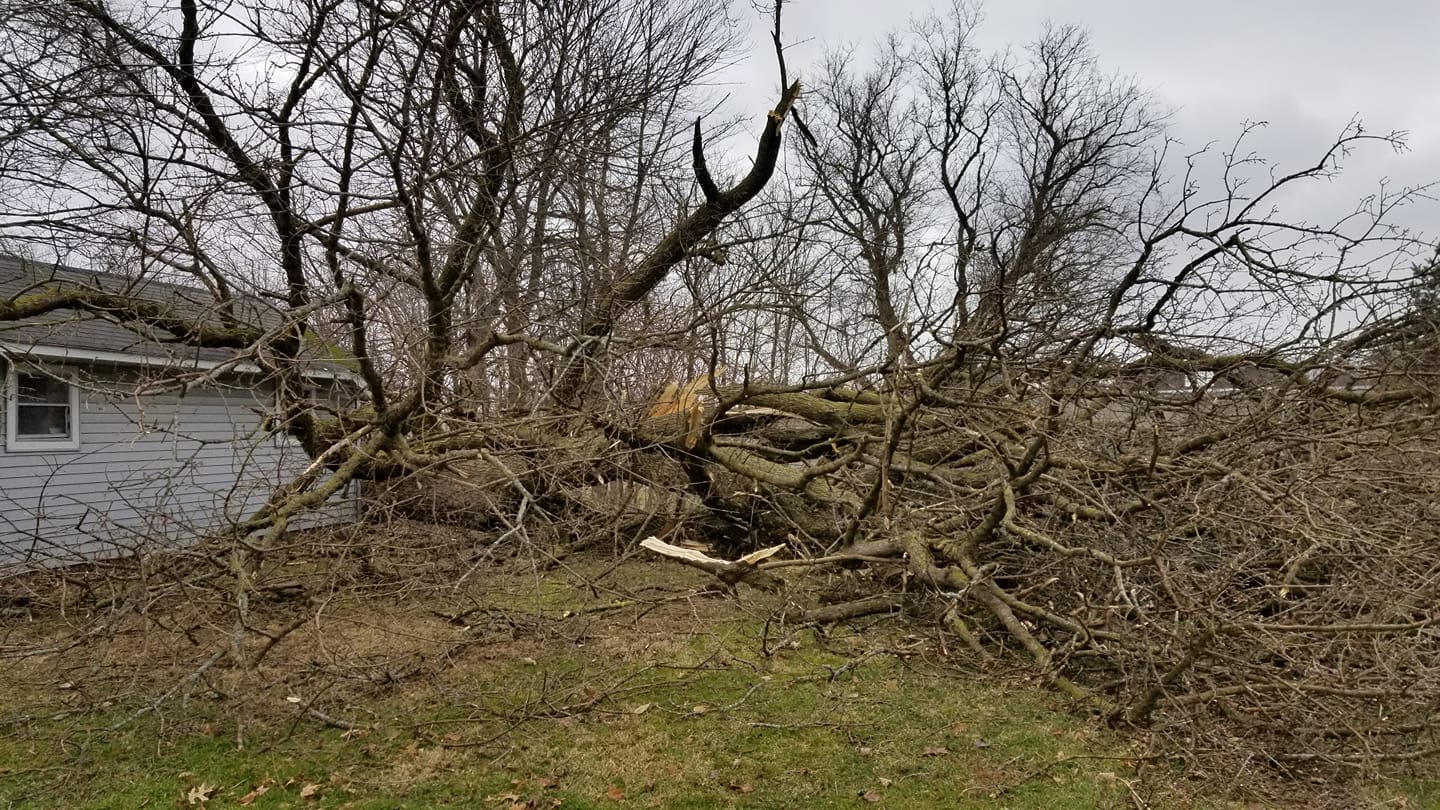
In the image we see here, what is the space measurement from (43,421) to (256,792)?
→ 812cm

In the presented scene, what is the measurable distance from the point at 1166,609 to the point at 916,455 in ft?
10.5

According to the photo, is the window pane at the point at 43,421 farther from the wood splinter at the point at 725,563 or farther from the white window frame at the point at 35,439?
the wood splinter at the point at 725,563

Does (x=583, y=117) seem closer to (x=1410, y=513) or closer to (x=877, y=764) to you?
(x=877, y=764)

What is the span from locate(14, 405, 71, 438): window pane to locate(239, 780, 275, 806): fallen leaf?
25.2ft

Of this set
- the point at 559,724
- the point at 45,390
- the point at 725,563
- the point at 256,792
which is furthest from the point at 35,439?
the point at 559,724

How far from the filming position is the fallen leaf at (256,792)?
11.5 ft

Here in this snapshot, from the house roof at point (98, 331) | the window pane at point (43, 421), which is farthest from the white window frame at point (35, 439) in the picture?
the house roof at point (98, 331)

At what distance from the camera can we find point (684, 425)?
791cm

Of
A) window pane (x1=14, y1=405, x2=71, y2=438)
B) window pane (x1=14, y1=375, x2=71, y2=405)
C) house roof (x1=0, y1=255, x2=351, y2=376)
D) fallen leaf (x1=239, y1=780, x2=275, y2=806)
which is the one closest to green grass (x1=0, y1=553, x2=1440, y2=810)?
fallen leaf (x1=239, y1=780, x2=275, y2=806)

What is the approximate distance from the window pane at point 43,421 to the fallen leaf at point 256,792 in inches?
302

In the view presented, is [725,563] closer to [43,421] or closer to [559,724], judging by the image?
[559,724]

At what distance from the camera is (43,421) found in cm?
935

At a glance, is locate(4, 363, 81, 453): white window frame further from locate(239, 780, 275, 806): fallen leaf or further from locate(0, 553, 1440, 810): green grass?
locate(239, 780, 275, 806): fallen leaf

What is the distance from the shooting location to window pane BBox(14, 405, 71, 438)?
909 centimetres
